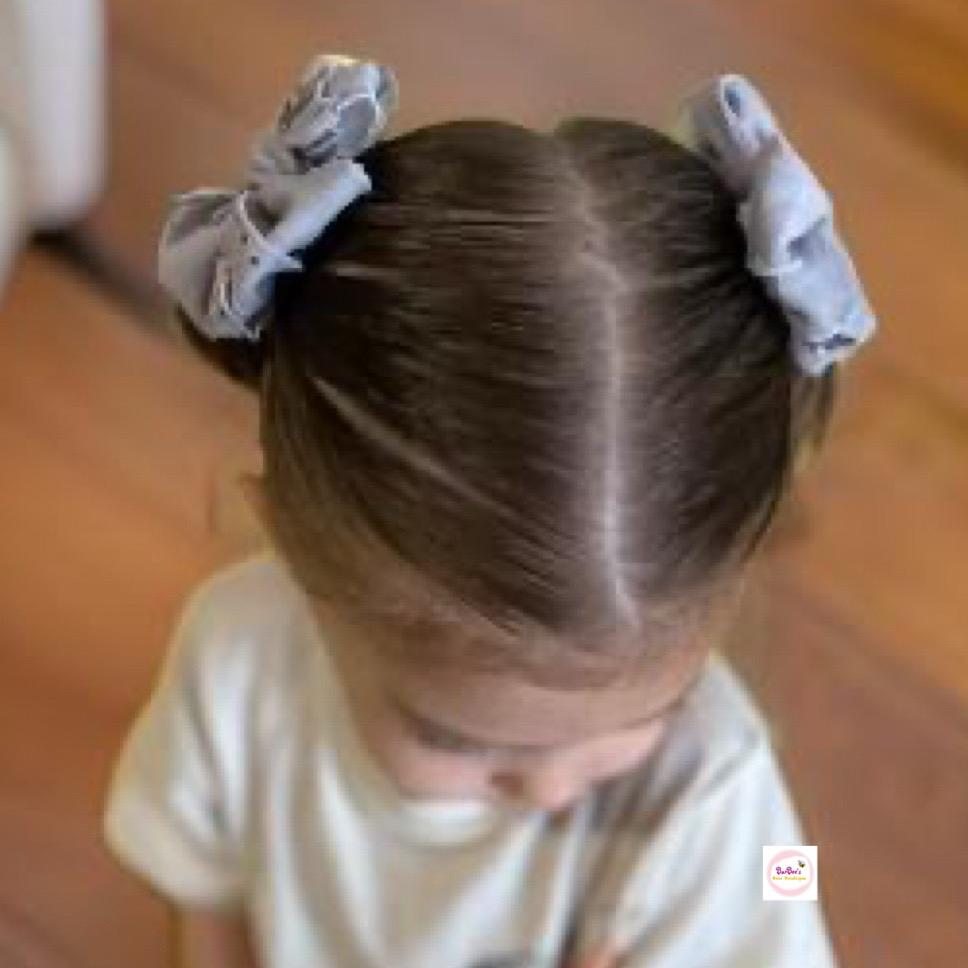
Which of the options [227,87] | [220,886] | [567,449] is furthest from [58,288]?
[567,449]

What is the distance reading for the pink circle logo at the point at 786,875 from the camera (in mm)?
820

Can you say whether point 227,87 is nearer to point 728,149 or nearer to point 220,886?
point 220,886

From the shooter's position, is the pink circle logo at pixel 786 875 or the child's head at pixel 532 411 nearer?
the child's head at pixel 532 411

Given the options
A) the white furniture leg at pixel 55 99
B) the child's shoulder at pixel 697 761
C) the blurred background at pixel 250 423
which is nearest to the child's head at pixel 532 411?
the child's shoulder at pixel 697 761

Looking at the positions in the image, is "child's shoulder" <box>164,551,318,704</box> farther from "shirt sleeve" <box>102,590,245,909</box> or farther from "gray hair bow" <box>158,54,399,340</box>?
"gray hair bow" <box>158,54,399,340</box>

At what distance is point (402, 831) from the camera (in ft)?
2.77

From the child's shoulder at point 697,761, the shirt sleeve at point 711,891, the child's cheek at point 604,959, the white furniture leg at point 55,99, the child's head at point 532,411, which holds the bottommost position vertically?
the child's cheek at point 604,959

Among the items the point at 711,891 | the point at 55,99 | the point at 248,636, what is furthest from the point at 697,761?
the point at 55,99

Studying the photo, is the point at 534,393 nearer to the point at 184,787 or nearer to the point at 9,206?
the point at 184,787

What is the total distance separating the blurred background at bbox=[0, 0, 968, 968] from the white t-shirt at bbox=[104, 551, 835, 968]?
0.10 m

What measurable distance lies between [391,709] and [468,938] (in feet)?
0.55

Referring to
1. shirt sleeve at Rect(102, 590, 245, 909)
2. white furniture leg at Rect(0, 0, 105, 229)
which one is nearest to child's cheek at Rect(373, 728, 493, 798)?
shirt sleeve at Rect(102, 590, 245, 909)

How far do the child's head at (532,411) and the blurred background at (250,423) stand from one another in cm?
28

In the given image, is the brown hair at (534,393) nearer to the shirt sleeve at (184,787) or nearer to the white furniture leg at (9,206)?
the shirt sleeve at (184,787)
